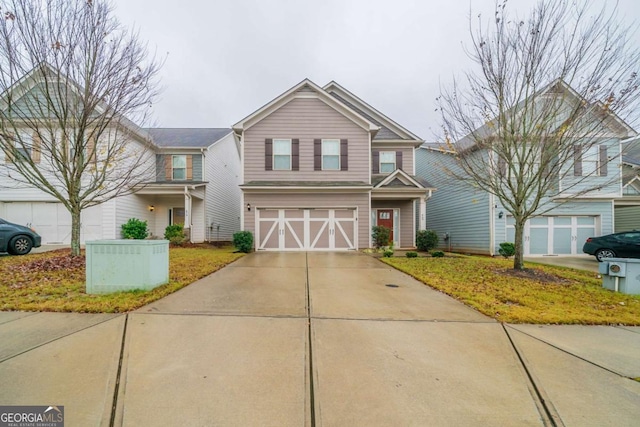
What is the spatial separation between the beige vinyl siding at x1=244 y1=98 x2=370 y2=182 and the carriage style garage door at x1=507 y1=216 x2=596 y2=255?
27.3 ft

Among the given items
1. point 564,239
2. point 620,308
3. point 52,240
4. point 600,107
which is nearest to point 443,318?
point 620,308

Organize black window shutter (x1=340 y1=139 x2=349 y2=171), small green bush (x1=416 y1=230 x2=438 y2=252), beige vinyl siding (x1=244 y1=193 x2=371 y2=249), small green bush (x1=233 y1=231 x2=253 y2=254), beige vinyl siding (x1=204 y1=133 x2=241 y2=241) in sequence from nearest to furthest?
1. small green bush (x1=233 y1=231 x2=253 y2=254)
2. beige vinyl siding (x1=244 y1=193 x2=371 y2=249)
3. small green bush (x1=416 y1=230 x2=438 y2=252)
4. black window shutter (x1=340 y1=139 x2=349 y2=171)
5. beige vinyl siding (x1=204 y1=133 x2=241 y2=241)

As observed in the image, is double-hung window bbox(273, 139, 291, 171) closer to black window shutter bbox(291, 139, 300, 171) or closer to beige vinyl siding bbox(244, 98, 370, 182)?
black window shutter bbox(291, 139, 300, 171)

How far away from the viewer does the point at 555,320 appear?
3.94 metres

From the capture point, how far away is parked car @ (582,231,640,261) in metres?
10.5

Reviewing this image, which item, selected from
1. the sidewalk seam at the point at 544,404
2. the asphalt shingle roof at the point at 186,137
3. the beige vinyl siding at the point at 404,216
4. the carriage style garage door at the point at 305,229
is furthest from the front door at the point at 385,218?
the sidewalk seam at the point at 544,404

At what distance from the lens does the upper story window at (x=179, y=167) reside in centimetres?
1594

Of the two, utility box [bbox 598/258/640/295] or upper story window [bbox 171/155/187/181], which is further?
upper story window [bbox 171/155/187/181]

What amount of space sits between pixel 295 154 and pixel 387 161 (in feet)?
17.9

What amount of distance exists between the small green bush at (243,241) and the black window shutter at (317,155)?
15.1ft

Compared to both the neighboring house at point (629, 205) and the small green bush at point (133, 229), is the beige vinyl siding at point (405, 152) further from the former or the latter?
the small green bush at point (133, 229)

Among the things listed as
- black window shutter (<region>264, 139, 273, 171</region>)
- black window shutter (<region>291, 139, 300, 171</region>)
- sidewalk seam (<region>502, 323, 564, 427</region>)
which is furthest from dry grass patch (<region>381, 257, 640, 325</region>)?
black window shutter (<region>264, 139, 273, 171</region>)

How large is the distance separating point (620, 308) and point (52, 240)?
20999 mm

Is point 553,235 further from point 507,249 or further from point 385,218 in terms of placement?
point 385,218
